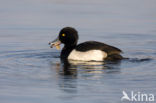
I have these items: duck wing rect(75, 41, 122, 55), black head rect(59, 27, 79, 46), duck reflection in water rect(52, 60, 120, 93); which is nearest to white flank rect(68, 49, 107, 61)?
duck wing rect(75, 41, 122, 55)

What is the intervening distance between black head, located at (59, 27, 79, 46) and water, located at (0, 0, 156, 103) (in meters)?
0.39

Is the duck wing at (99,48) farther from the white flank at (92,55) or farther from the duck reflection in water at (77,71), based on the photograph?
the duck reflection in water at (77,71)

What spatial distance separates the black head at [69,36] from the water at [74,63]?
→ 39 centimetres

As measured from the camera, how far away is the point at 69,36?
534 inches

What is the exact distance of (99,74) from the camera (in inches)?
419

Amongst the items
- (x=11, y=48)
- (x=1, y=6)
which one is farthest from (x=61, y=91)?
(x=1, y=6)

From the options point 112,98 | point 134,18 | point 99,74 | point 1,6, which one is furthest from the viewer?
point 1,6

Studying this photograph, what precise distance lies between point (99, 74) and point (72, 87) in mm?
1252

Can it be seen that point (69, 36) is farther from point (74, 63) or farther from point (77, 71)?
point (77, 71)

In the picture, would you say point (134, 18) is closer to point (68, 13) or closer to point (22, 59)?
point (68, 13)

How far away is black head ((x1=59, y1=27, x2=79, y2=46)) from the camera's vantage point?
13.5 meters

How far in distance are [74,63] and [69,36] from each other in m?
1.41

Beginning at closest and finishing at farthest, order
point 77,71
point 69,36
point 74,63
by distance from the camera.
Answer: point 77,71
point 74,63
point 69,36

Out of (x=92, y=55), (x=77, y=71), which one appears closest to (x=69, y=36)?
(x=92, y=55)
